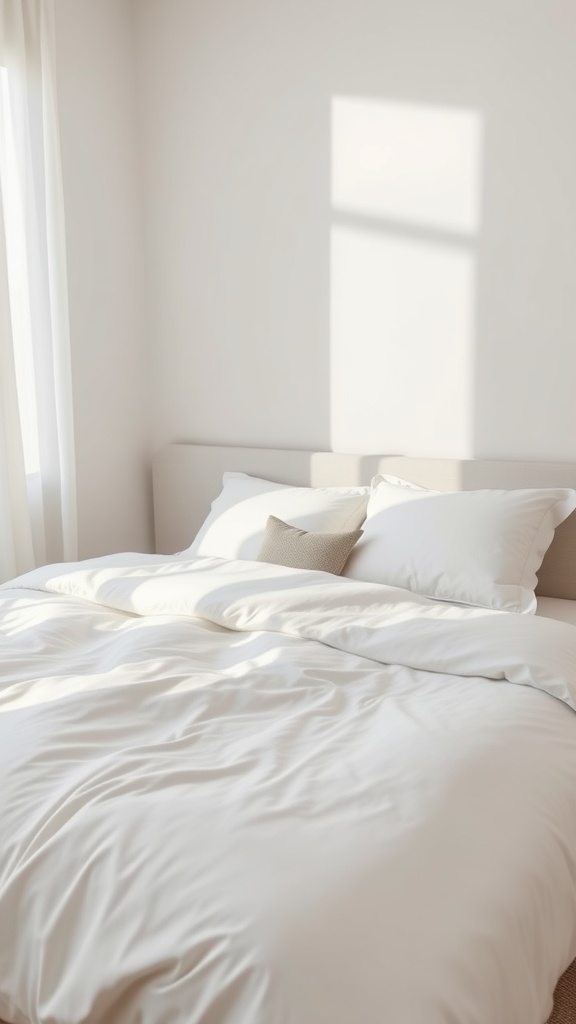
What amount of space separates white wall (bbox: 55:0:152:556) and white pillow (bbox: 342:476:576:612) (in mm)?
1342

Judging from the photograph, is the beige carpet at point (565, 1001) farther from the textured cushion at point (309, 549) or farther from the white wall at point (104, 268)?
the white wall at point (104, 268)

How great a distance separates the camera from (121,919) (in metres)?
1.44

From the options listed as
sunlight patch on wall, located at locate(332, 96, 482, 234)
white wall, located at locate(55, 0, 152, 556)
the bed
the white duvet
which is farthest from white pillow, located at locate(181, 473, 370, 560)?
sunlight patch on wall, located at locate(332, 96, 482, 234)

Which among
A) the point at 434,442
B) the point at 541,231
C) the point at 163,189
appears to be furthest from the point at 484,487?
the point at 163,189

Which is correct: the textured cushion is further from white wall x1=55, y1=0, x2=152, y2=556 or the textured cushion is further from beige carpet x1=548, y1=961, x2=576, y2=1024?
beige carpet x1=548, y1=961, x2=576, y2=1024

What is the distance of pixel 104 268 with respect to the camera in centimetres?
A: 384

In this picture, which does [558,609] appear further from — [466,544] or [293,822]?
[293,822]

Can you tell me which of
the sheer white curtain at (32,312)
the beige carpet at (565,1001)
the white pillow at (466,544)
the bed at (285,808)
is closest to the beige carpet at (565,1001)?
the beige carpet at (565,1001)

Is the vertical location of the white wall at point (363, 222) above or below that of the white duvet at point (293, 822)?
above

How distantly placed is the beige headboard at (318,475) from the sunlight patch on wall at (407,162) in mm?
822

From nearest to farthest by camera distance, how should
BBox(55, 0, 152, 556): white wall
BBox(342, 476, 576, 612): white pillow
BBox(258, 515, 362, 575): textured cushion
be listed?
1. BBox(342, 476, 576, 612): white pillow
2. BBox(258, 515, 362, 575): textured cushion
3. BBox(55, 0, 152, 556): white wall

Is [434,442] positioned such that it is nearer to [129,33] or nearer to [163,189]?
[163,189]

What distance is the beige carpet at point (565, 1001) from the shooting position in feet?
6.09

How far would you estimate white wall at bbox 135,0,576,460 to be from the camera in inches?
123
